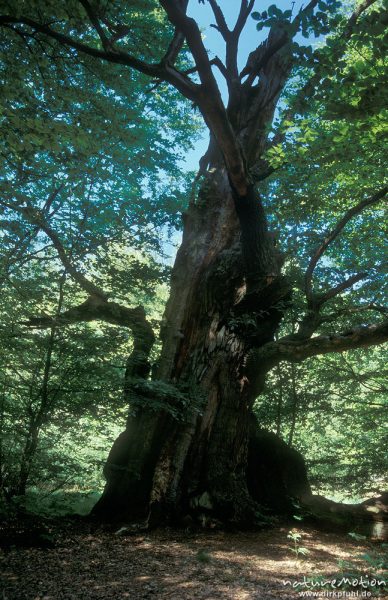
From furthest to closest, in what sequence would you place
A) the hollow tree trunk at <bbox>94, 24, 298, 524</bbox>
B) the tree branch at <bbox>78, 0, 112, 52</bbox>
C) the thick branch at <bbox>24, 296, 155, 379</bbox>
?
the thick branch at <bbox>24, 296, 155, 379</bbox>, the hollow tree trunk at <bbox>94, 24, 298, 524</bbox>, the tree branch at <bbox>78, 0, 112, 52</bbox>

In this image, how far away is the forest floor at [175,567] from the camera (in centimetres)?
346

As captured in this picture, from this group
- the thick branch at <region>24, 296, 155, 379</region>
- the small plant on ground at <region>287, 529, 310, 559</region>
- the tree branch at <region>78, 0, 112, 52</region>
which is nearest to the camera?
the tree branch at <region>78, 0, 112, 52</region>

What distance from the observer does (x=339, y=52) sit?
3.92 meters

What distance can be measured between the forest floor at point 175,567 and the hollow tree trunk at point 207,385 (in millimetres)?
580

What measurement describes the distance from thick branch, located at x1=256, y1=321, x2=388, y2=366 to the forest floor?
111 inches

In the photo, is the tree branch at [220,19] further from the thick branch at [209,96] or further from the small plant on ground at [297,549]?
the small plant on ground at [297,549]

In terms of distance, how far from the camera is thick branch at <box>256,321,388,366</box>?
618 centimetres

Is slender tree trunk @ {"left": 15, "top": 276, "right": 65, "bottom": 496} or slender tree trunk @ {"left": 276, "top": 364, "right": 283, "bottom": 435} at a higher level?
slender tree trunk @ {"left": 276, "top": 364, "right": 283, "bottom": 435}

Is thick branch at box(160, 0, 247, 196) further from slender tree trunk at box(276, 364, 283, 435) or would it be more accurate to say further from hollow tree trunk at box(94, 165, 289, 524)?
slender tree trunk at box(276, 364, 283, 435)

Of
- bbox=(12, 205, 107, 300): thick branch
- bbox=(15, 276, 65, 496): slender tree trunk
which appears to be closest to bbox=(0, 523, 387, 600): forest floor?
bbox=(15, 276, 65, 496): slender tree trunk

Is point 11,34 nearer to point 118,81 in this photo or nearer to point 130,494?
point 118,81

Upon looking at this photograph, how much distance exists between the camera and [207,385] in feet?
21.5

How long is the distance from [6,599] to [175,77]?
17.6ft

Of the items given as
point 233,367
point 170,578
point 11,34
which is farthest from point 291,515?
point 11,34
